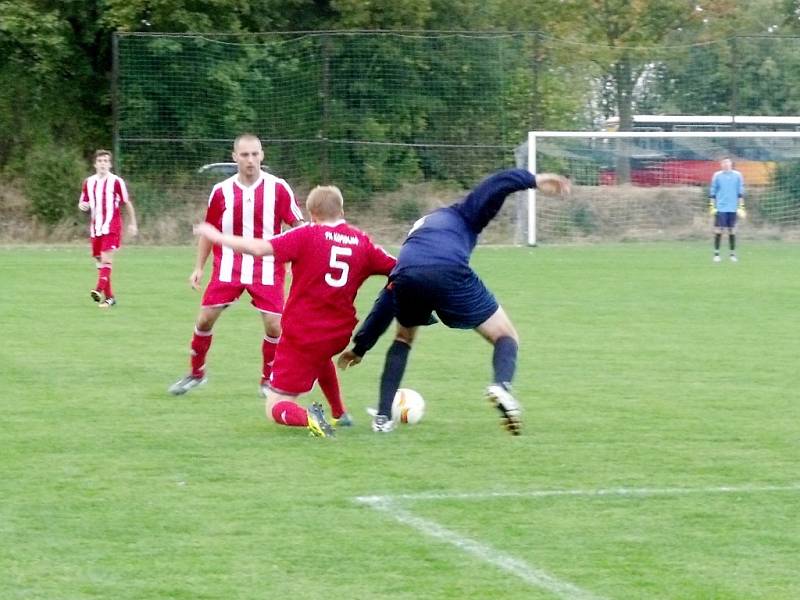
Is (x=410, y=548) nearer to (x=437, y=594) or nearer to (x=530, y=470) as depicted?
(x=437, y=594)

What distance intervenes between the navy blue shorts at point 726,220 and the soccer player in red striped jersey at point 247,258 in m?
16.8

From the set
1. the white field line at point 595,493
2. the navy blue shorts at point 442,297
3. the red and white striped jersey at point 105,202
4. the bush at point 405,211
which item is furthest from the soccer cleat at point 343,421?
the bush at point 405,211

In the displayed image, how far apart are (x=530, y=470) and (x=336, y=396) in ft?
5.20

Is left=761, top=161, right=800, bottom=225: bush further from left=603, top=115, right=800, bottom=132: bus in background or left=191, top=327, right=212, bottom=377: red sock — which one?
left=191, top=327, right=212, bottom=377: red sock

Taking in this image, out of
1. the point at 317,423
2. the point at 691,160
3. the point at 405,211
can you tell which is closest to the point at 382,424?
the point at 317,423

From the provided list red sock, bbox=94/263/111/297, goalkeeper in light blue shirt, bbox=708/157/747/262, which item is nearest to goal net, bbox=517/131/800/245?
goalkeeper in light blue shirt, bbox=708/157/747/262

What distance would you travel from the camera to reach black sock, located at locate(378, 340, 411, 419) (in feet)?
26.0

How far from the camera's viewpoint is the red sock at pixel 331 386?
8.02 metres

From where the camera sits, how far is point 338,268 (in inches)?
306

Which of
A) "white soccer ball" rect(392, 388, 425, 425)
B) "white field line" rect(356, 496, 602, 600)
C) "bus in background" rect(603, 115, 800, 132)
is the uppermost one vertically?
"bus in background" rect(603, 115, 800, 132)

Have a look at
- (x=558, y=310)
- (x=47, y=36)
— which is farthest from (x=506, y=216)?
(x=558, y=310)

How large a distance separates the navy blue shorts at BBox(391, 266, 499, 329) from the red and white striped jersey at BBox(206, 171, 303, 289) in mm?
1725

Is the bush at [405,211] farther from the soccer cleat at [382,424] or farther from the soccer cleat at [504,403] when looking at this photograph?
the soccer cleat at [504,403]

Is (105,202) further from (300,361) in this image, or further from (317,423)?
(317,423)
